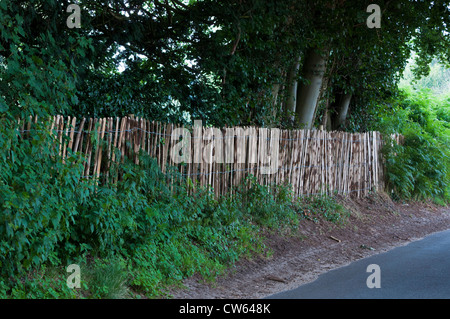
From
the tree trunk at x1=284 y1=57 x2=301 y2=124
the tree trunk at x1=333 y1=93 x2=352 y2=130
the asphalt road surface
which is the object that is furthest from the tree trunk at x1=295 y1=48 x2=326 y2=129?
the asphalt road surface

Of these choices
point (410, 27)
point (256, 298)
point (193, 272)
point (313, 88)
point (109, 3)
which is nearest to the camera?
point (256, 298)

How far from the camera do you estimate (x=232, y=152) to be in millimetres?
9633

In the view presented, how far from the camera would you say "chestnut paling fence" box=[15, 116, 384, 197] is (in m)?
6.99

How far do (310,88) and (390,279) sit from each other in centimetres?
729

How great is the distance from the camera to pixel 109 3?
29.8ft

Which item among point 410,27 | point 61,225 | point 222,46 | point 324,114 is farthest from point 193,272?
point 410,27

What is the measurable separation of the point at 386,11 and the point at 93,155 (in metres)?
9.82

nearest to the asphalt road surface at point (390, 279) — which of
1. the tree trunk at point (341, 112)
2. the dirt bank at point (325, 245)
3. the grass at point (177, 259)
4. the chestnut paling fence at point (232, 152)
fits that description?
→ the dirt bank at point (325, 245)

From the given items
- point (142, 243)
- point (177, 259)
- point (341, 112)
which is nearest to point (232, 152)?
point (177, 259)

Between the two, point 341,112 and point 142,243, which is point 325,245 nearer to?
point 142,243

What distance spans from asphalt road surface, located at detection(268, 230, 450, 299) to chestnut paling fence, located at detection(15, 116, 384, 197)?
2.69m

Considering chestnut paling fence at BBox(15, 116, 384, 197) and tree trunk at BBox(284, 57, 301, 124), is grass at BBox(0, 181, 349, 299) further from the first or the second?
A: tree trunk at BBox(284, 57, 301, 124)

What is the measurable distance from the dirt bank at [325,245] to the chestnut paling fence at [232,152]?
965 millimetres

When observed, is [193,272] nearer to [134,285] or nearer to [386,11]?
[134,285]
